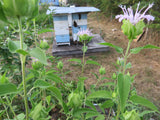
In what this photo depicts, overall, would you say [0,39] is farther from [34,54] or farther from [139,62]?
[139,62]

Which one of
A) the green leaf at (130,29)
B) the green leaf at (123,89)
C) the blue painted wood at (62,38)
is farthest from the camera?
the blue painted wood at (62,38)

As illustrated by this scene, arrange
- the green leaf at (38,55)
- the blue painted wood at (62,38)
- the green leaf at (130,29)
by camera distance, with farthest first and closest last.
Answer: the blue painted wood at (62,38) → the green leaf at (130,29) → the green leaf at (38,55)

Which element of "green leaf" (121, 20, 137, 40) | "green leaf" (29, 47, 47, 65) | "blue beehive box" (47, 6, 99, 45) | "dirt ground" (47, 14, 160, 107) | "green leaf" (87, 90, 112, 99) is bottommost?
"dirt ground" (47, 14, 160, 107)

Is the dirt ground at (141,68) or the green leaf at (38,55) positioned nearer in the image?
the green leaf at (38,55)

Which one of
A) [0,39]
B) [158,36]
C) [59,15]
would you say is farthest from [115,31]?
[0,39]

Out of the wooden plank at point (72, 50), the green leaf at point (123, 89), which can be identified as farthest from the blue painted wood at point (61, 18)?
the green leaf at point (123, 89)

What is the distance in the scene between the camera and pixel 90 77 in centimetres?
195

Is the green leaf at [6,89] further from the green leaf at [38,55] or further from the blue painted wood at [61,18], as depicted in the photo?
the blue painted wood at [61,18]

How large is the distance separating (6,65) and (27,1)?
2.90 feet

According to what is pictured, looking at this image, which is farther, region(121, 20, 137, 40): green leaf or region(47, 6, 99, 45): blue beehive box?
region(47, 6, 99, 45): blue beehive box

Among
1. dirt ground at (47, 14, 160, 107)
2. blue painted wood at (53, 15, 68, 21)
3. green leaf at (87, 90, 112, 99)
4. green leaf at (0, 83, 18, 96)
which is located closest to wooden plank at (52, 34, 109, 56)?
dirt ground at (47, 14, 160, 107)

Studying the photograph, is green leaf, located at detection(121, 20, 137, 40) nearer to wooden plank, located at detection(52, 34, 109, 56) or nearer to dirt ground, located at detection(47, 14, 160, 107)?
dirt ground, located at detection(47, 14, 160, 107)

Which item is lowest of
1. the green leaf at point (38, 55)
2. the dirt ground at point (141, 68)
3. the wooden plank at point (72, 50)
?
the dirt ground at point (141, 68)

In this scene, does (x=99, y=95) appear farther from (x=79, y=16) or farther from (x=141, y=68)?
(x=79, y=16)
